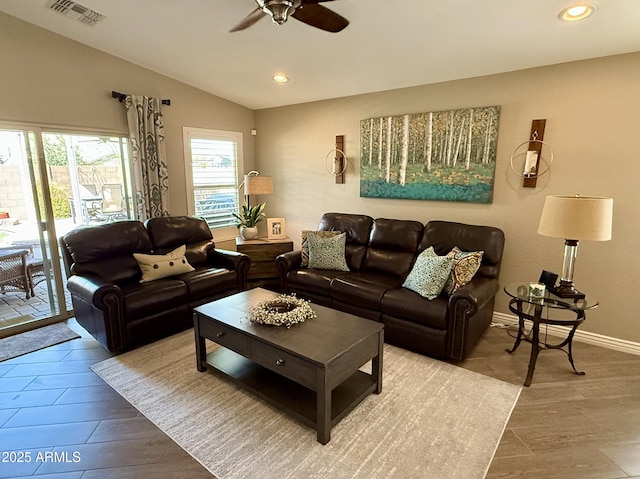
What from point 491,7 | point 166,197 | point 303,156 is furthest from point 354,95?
point 166,197

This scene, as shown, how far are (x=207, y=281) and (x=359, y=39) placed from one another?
2698 millimetres

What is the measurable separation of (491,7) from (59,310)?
482cm

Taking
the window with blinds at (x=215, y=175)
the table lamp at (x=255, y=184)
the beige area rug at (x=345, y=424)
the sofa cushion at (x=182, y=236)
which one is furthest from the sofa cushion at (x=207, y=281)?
the window with blinds at (x=215, y=175)

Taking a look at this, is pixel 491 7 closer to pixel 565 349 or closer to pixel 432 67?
pixel 432 67

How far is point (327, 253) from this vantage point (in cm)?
390

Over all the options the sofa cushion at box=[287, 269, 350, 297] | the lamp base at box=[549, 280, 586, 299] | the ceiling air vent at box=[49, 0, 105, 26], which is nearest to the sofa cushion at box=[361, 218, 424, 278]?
the sofa cushion at box=[287, 269, 350, 297]

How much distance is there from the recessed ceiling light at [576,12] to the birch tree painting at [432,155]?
3.31 ft

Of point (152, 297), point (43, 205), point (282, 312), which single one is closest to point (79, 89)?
point (43, 205)

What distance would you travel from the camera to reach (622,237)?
2969 mm

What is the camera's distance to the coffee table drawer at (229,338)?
2.37 metres

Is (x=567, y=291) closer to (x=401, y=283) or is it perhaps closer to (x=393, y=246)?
(x=401, y=283)

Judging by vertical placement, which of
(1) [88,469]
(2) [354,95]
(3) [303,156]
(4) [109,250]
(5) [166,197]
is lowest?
(1) [88,469]

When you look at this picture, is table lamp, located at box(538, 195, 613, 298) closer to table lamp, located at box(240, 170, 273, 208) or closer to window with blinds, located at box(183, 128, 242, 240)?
table lamp, located at box(240, 170, 273, 208)

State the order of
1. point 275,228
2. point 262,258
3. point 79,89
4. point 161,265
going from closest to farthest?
point 161,265 < point 79,89 < point 262,258 < point 275,228
